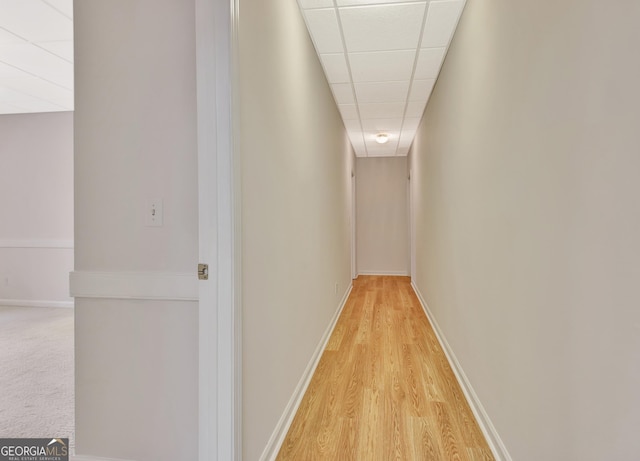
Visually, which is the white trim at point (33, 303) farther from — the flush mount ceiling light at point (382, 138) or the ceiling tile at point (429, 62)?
the ceiling tile at point (429, 62)

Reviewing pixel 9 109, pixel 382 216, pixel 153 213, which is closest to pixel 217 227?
pixel 153 213

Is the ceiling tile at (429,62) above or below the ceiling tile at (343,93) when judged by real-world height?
below

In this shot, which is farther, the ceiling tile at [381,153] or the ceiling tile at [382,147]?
the ceiling tile at [381,153]

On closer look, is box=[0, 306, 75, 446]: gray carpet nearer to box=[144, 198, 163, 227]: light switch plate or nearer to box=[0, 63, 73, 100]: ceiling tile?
box=[144, 198, 163, 227]: light switch plate

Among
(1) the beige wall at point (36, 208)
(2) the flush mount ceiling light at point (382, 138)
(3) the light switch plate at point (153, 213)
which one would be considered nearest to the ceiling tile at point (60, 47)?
(1) the beige wall at point (36, 208)

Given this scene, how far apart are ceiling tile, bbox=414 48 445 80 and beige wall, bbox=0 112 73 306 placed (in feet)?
14.9

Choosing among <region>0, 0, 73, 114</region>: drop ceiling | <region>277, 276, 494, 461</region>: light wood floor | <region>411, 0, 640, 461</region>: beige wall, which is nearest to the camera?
<region>411, 0, 640, 461</region>: beige wall

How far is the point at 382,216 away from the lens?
25.3ft

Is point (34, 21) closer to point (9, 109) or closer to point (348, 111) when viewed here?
point (9, 109)

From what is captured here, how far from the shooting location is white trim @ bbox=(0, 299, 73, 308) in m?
4.99

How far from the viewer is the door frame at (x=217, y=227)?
1.29 meters

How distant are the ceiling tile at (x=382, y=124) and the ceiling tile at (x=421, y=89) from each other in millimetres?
813

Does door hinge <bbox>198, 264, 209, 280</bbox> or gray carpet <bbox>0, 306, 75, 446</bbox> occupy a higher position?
door hinge <bbox>198, 264, 209, 280</bbox>

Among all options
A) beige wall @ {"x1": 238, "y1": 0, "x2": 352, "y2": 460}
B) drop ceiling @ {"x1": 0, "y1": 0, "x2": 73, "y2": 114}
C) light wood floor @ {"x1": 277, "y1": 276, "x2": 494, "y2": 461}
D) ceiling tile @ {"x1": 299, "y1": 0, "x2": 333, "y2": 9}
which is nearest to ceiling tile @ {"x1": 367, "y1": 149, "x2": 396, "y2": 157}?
beige wall @ {"x1": 238, "y1": 0, "x2": 352, "y2": 460}
